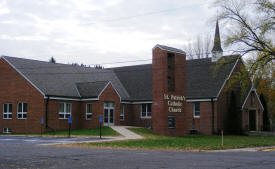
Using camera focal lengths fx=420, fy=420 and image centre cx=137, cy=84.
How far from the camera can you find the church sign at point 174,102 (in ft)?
128

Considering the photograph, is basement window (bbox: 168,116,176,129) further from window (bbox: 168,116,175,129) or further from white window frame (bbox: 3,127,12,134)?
white window frame (bbox: 3,127,12,134)

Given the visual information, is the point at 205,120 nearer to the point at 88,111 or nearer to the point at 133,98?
the point at 133,98

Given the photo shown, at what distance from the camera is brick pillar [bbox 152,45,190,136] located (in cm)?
3856

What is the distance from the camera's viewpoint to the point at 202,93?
4416 cm

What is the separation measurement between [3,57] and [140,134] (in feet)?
56.5

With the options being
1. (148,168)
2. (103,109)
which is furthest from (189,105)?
(148,168)

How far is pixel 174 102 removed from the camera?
3959 cm

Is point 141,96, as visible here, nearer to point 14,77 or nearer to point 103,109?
point 103,109

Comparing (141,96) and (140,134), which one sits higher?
(141,96)

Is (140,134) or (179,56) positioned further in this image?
(179,56)

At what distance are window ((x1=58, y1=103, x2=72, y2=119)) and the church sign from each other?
35.3 feet

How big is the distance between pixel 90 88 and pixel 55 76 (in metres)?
4.18

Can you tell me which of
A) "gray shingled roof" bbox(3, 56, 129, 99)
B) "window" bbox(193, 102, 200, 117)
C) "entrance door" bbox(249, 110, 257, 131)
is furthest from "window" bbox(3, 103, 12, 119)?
Answer: "entrance door" bbox(249, 110, 257, 131)

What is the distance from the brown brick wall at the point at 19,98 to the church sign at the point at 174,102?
12.1 m
